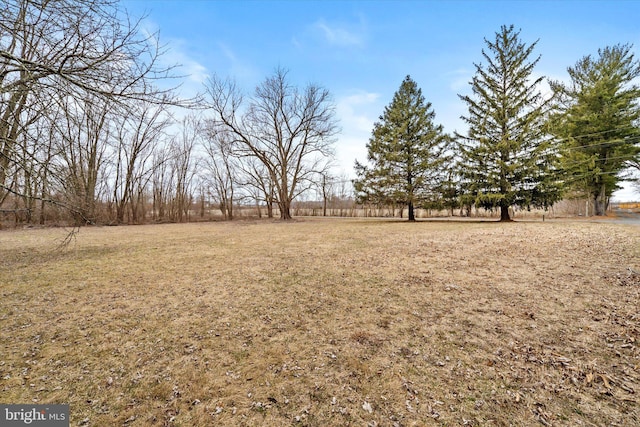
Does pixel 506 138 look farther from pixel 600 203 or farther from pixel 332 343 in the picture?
pixel 332 343

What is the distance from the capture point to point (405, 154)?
60.4 feet

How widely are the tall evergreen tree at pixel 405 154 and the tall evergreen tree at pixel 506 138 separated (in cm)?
203

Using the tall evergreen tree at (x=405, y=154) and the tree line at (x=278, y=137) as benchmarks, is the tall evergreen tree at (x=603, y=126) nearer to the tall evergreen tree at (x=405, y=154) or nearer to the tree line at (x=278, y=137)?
the tree line at (x=278, y=137)

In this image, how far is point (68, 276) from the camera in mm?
5469

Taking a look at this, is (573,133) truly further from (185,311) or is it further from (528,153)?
(185,311)

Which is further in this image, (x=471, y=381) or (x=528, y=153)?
(x=528, y=153)

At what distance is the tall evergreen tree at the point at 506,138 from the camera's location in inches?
599

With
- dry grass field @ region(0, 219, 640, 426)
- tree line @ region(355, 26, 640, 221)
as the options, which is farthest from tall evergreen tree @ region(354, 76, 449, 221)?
dry grass field @ region(0, 219, 640, 426)

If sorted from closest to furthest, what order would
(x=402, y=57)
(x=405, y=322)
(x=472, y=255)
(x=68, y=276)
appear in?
(x=405, y=322)
(x=68, y=276)
(x=472, y=255)
(x=402, y=57)

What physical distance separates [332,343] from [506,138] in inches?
712

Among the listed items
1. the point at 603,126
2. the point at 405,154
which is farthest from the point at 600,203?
the point at 405,154

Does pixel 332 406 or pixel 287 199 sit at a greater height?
pixel 287 199

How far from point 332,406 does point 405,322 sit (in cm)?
175

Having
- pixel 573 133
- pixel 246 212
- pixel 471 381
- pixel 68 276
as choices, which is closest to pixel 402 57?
pixel 471 381
